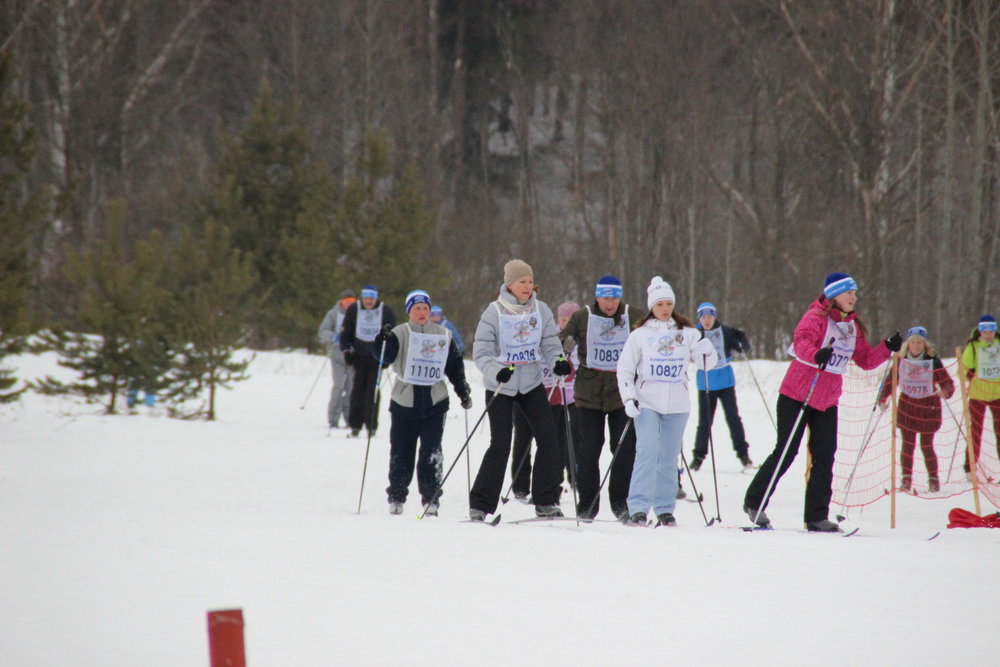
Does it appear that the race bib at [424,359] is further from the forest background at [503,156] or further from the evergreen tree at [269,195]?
the evergreen tree at [269,195]

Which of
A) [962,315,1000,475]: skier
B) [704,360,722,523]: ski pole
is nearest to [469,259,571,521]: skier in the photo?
[704,360,722,523]: ski pole

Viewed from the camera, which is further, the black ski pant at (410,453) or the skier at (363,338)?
the skier at (363,338)

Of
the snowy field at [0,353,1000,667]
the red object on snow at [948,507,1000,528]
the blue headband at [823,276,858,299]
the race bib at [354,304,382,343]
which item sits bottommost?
the snowy field at [0,353,1000,667]

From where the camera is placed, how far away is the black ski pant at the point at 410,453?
8.52 metres

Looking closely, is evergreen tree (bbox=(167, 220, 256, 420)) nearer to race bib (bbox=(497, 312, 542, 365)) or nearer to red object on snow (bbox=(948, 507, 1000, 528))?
race bib (bbox=(497, 312, 542, 365))

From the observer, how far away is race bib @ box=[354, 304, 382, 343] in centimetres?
1380

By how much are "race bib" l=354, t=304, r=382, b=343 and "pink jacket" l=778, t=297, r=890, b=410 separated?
721 cm

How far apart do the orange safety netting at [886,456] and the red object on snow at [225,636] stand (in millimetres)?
6815

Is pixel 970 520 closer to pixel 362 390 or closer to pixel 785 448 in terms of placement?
pixel 785 448

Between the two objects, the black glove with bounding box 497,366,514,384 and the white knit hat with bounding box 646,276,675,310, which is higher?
the white knit hat with bounding box 646,276,675,310

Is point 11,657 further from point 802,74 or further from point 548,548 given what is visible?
point 802,74

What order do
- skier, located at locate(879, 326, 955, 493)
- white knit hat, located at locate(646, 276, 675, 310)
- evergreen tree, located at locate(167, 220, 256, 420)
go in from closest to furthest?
white knit hat, located at locate(646, 276, 675, 310)
skier, located at locate(879, 326, 955, 493)
evergreen tree, located at locate(167, 220, 256, 420)

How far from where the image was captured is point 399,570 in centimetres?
593

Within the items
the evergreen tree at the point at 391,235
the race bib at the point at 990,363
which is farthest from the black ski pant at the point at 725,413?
the evergreen tree at the point at 391,235
